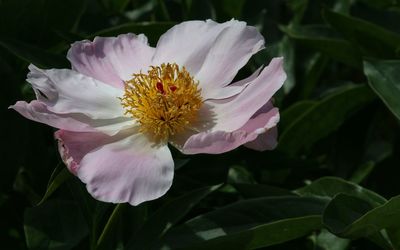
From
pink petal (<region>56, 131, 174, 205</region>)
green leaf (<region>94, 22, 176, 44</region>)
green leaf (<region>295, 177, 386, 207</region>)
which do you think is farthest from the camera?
green leaf (<region>94, 22, 176, 44</region>)

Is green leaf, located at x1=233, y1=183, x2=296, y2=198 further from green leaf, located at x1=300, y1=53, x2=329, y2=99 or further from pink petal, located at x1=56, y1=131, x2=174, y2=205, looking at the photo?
green leaf, located at x1=300, y1=53, x2=329, y2=99

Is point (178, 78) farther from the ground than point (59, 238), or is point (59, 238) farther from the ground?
point (178, 78)

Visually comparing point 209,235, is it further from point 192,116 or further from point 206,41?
point 206,41

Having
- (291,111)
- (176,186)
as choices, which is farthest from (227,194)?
(291,111)

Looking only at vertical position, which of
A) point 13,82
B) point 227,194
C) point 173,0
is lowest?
point 227,194

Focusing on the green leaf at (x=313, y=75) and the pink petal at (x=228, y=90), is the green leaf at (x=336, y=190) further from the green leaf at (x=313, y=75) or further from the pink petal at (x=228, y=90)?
the green leaf at (x=313, y=75)

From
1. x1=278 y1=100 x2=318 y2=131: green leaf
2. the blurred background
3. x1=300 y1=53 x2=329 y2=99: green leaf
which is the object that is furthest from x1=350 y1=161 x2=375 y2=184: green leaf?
x1=300 y1=53 x2=329 y2=99: green leaf

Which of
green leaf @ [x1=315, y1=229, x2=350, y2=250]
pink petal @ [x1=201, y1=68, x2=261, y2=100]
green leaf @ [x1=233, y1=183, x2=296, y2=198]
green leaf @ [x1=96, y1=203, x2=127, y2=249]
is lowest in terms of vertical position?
green leaf @ [x1=315, y1=229, x2=350, y2=250]
